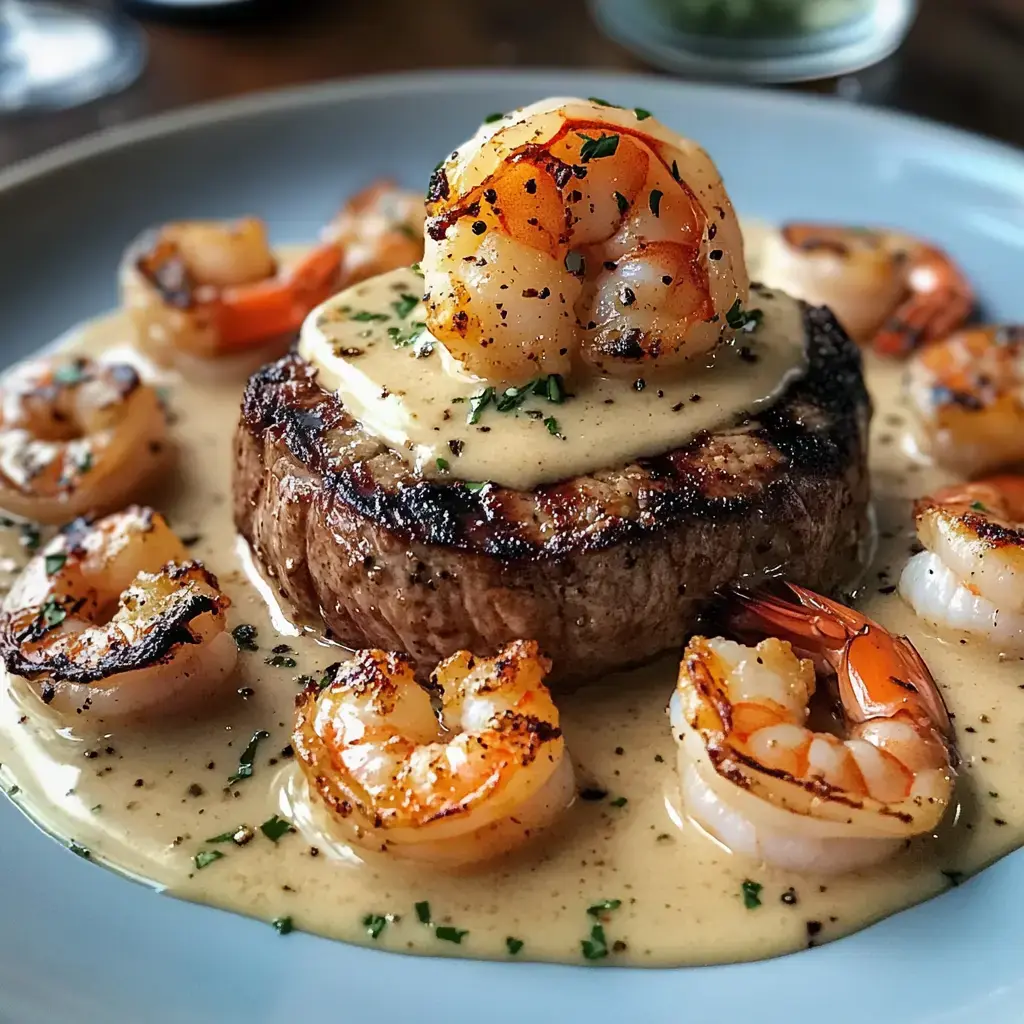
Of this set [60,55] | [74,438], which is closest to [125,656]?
[74,438]

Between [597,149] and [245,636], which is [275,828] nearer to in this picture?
[245,636]

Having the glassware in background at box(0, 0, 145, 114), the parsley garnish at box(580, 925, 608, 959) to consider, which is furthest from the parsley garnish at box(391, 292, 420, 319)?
the glassware in background at box(0, 0, 145, 114)

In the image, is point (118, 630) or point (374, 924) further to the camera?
point (118, 630)

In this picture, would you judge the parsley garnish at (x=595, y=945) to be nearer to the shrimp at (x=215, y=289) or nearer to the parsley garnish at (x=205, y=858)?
the parsley garnish at (x=205, y=858)

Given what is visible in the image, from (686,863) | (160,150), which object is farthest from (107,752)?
(160,150)

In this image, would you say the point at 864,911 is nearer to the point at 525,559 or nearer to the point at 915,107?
the point at 525,559

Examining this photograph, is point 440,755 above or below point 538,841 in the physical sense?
above
